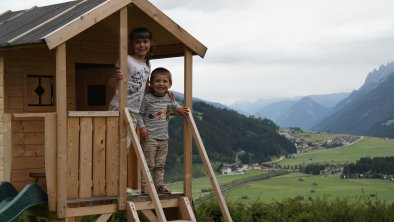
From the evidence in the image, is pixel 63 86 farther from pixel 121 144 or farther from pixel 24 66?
pixel 24 66

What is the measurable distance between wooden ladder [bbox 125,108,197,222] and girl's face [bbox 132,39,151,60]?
908mm

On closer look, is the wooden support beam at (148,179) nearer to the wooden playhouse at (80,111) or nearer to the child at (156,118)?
the wooden playhouse at (80,111)

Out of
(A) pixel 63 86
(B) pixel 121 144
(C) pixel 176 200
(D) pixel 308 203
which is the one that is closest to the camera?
(A) pixel 63 86

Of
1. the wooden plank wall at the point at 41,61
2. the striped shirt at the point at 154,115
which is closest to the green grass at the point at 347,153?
the wooden plank wall at the point at 41,61

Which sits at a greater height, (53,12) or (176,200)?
(53,12)

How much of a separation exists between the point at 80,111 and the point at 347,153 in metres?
153

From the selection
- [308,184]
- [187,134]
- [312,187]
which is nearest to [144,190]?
[187,134]

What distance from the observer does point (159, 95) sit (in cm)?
891

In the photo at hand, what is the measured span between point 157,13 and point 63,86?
185 cm

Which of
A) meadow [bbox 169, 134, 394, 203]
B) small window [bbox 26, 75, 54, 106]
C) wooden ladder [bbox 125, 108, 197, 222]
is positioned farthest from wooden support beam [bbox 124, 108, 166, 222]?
meadow [bbox 169, 134, 394, 203]

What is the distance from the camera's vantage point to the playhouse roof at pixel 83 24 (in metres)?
8.01

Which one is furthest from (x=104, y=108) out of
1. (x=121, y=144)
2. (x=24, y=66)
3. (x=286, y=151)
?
(x=286, y=151)

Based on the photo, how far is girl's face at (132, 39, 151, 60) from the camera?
8.73m

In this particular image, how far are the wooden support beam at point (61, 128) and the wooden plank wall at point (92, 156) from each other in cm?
15
